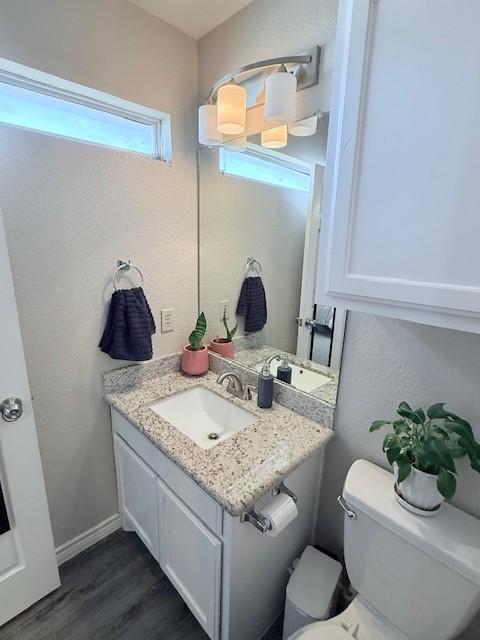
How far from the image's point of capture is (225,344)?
1686mm

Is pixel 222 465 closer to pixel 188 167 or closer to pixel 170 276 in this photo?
pixel 170 276

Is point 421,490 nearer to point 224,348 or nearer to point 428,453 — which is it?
point 428,453

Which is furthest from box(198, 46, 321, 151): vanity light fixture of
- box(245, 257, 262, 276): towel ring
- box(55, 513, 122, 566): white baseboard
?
box(55, 513, 122, 566): white baseboard

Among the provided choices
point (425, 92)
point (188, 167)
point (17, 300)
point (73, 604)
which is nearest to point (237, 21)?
point (188, 167)

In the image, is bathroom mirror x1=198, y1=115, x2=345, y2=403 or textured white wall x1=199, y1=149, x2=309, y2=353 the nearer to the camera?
bathroom mirror x1=198, y1=115, x2=345, y2=403

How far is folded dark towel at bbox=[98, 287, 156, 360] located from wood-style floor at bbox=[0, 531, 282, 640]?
102 cm

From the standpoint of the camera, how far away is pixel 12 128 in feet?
3.54

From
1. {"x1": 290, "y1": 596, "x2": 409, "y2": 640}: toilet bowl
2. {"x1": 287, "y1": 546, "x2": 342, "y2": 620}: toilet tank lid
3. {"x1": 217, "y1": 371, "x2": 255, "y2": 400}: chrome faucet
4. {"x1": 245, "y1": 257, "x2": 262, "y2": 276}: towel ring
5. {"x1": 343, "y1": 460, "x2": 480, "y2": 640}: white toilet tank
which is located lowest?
{"x1": 287, "y1": 546, "x2": 342, "y2": 620}: toilet tank lid

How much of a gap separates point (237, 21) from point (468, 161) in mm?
1280

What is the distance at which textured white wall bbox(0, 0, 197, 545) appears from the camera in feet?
3.69

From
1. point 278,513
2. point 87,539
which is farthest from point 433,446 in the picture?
point 87,539

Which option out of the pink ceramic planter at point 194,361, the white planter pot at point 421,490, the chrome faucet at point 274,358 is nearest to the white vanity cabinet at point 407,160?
the white planter pot at point 421,490

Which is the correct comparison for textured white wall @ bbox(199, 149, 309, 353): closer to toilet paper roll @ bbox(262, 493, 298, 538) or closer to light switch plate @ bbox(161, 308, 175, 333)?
light switch plate @ bbox(161, 308, 175, 333)

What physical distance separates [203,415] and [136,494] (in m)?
0.47
